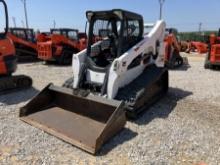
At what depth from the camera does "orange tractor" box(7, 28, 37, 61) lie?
14102mm

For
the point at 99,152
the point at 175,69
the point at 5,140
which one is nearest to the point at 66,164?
the point at 99,152

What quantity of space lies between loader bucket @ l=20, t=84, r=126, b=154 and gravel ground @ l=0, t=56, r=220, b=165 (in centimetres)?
15

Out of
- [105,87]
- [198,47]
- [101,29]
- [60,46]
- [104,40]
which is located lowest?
[198,47]

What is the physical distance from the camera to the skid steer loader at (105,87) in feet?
13.9

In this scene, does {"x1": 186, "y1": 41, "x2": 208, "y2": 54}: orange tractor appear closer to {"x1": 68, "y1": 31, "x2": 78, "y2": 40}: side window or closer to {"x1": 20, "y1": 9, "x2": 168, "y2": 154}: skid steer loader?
{"x1": 68, "y1": 31, "x2": 78, "y2": 40}: side window

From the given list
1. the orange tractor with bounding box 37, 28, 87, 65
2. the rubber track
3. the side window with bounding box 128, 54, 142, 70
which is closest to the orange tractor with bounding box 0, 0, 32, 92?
the rubber track

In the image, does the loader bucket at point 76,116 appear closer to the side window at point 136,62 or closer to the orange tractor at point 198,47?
the side window at point 136,62

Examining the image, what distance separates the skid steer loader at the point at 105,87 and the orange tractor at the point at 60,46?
23.1 ft

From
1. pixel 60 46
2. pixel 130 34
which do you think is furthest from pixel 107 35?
pixel 60 46

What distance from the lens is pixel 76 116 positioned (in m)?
4.81

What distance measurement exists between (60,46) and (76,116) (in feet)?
27.8

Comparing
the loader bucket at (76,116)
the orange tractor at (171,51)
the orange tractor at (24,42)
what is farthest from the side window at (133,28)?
the orange tractor at (24,42)

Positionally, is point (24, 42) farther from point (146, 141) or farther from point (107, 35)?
point (146, 141)

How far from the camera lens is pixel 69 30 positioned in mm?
13500
